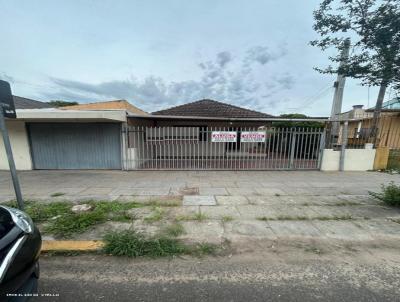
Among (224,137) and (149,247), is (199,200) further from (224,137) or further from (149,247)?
(224,137)

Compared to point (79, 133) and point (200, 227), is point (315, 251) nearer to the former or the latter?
point (200, 227)

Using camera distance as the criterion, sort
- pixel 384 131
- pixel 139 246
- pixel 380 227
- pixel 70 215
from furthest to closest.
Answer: pixel 384 131 < pixel 70 215 < pixel 380 227 < pixel 139 246

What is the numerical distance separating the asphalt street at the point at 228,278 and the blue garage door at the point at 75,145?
20.7ft

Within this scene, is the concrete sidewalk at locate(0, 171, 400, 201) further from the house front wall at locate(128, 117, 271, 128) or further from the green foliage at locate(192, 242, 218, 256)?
the house front wall at locate(128, 117, 271, 128)

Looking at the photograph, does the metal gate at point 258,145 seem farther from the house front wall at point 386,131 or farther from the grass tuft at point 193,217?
the grass tuft at point 193,217

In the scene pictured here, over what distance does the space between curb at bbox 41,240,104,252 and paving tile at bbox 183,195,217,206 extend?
2063mm

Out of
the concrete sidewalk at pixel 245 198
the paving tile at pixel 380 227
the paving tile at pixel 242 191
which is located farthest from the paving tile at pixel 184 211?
the paving tile at pixel 380 227

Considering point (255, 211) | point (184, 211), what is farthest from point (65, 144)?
point (255, 211)

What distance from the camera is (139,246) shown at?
2863 mm

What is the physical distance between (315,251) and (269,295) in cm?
131

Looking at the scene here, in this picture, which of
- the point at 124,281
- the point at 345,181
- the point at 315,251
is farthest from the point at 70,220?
the point at 345,181

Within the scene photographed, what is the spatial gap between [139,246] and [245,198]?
2.98m

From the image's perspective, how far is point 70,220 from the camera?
11.8ft

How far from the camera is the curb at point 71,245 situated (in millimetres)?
2838
